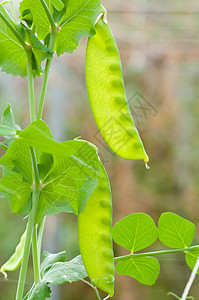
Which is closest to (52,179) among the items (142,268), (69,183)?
(69,183)

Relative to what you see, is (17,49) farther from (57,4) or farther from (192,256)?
(192,256)

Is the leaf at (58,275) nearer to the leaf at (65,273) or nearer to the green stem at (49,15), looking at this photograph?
the leaf at (65,273)

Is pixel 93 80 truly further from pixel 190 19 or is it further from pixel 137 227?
pixel 190 19

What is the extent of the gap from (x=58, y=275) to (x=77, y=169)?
83mm

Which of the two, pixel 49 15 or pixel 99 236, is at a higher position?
pixel 49 15

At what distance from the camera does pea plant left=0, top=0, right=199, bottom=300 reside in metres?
0.29

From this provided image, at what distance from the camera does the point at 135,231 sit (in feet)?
1.13

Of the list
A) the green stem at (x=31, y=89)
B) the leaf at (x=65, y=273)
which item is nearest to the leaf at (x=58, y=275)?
the leaf at (x=65, y=273)

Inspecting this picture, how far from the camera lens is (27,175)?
0.98 feet

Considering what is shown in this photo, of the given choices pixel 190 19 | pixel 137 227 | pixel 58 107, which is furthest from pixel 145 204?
pixel 137 227

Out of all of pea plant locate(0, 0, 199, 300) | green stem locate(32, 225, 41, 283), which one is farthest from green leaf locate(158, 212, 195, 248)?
green stem locate(32, 225, 41, 283)

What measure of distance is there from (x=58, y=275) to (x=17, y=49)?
18 cm

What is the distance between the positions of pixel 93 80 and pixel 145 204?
253 cm

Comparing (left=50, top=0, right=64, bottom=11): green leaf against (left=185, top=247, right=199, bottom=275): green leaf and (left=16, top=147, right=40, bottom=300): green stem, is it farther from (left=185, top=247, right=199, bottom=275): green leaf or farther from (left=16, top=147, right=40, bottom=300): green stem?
(left=185, top=247, right=199, bottom=275): green leaf
